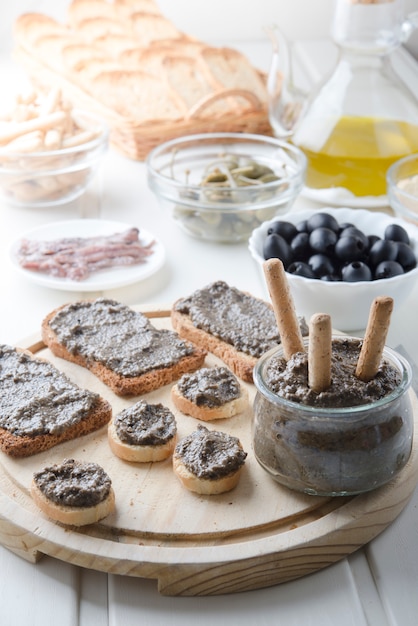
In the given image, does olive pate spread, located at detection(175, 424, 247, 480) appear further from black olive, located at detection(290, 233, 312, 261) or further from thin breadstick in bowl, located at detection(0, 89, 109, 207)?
thin breadstick in bowl, located at detection(0, 89, 109, 207)

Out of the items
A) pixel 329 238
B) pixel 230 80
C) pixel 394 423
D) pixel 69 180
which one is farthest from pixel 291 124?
pixel 394 423

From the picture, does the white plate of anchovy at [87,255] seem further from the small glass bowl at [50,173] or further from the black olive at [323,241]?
the black olive at [323,241]

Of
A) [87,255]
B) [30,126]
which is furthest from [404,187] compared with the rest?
[30,126]

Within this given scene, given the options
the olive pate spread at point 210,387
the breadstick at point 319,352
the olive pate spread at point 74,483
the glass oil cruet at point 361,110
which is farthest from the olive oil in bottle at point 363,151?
the olive pate spread at point 74,483

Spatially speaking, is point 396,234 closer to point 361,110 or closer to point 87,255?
point 361,110

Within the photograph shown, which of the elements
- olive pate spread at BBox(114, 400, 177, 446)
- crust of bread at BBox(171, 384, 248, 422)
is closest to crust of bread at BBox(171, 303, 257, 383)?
crust of bread at BBox(171, 384, 248, 422)
